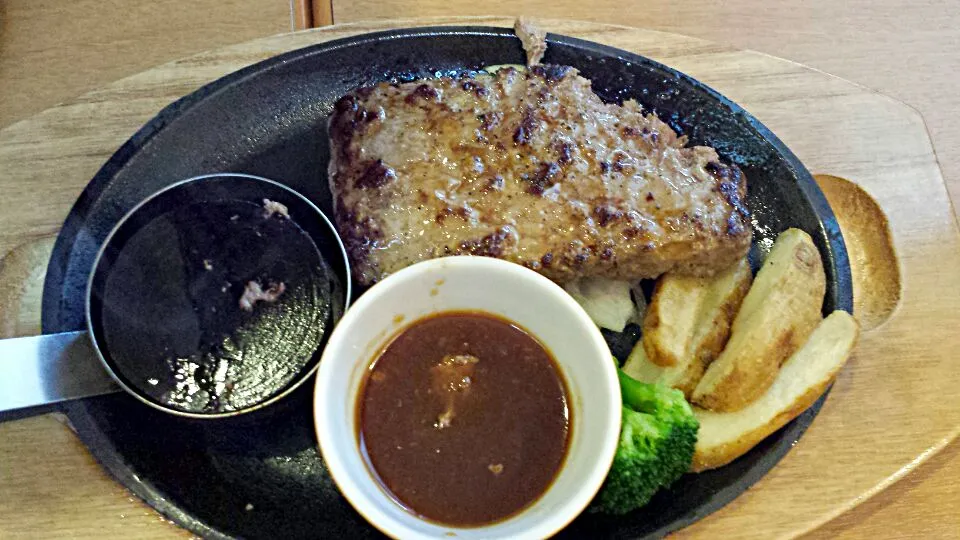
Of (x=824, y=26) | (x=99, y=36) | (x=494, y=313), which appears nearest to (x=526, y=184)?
(x=494, y=313)

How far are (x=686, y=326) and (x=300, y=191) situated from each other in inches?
50.4

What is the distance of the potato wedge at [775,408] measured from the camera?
1703mm

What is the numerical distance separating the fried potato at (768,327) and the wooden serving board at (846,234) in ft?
1.02

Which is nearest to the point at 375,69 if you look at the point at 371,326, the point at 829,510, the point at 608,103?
the point at 608,103

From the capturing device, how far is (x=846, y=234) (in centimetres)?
227

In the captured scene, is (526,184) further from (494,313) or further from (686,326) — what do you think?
(686,326)

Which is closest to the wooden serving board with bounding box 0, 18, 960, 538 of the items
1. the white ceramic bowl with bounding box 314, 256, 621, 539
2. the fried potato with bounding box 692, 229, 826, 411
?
the fried potato with bounding box 692, 229, 826, 411

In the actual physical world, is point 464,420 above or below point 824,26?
below

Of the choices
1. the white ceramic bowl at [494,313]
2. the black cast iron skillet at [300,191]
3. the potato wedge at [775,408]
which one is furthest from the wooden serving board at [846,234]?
the white ceramic bowl at [494,313]

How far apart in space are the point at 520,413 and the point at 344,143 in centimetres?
98

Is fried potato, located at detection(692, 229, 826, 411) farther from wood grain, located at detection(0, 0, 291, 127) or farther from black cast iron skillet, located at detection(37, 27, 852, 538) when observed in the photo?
wood grain, located at detection(0, 0, 291, 127)

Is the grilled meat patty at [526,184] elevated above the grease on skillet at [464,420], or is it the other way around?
the grilled meat patty at [526,184]

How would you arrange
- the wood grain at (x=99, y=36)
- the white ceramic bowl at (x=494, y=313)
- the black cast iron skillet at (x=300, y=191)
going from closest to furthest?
the white ceramic bowl at (x=494, y=313) → the black cast iron skillet at (x=300, y=191) → the wood grain at (x=99, y=36)

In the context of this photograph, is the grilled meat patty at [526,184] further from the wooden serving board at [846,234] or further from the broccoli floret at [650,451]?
the wooden serving board at [846,234]
